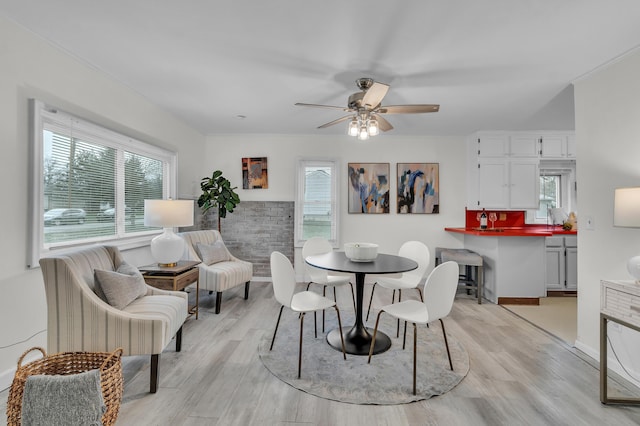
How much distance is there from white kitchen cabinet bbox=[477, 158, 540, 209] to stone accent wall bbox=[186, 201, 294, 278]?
314cm

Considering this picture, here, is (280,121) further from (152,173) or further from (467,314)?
(467,314)

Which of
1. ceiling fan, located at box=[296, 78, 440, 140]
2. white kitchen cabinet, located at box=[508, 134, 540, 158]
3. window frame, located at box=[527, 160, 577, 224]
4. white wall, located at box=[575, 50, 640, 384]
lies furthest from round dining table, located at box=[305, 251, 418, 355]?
window frame, located at box=[527, 160, 577, 224]

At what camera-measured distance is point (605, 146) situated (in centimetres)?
245

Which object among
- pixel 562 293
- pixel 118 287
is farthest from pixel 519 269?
pixel 118 287

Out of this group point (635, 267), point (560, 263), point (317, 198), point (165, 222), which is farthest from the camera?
point (317, 198)

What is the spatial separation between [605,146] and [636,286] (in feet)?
4.16

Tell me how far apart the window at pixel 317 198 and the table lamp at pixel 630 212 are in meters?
3.52

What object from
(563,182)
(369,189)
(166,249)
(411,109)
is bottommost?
(166,249)

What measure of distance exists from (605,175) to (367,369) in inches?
98.2

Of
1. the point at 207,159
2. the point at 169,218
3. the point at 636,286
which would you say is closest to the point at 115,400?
the point at 169,218

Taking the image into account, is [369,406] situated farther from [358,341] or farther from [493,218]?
[493,218]

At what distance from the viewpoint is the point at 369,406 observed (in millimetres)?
1861

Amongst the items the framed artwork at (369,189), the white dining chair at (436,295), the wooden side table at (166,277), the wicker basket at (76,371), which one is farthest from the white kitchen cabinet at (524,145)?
the wicker basket at (76,371)

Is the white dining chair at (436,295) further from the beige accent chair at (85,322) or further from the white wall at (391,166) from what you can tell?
the white wall at (391,166)
